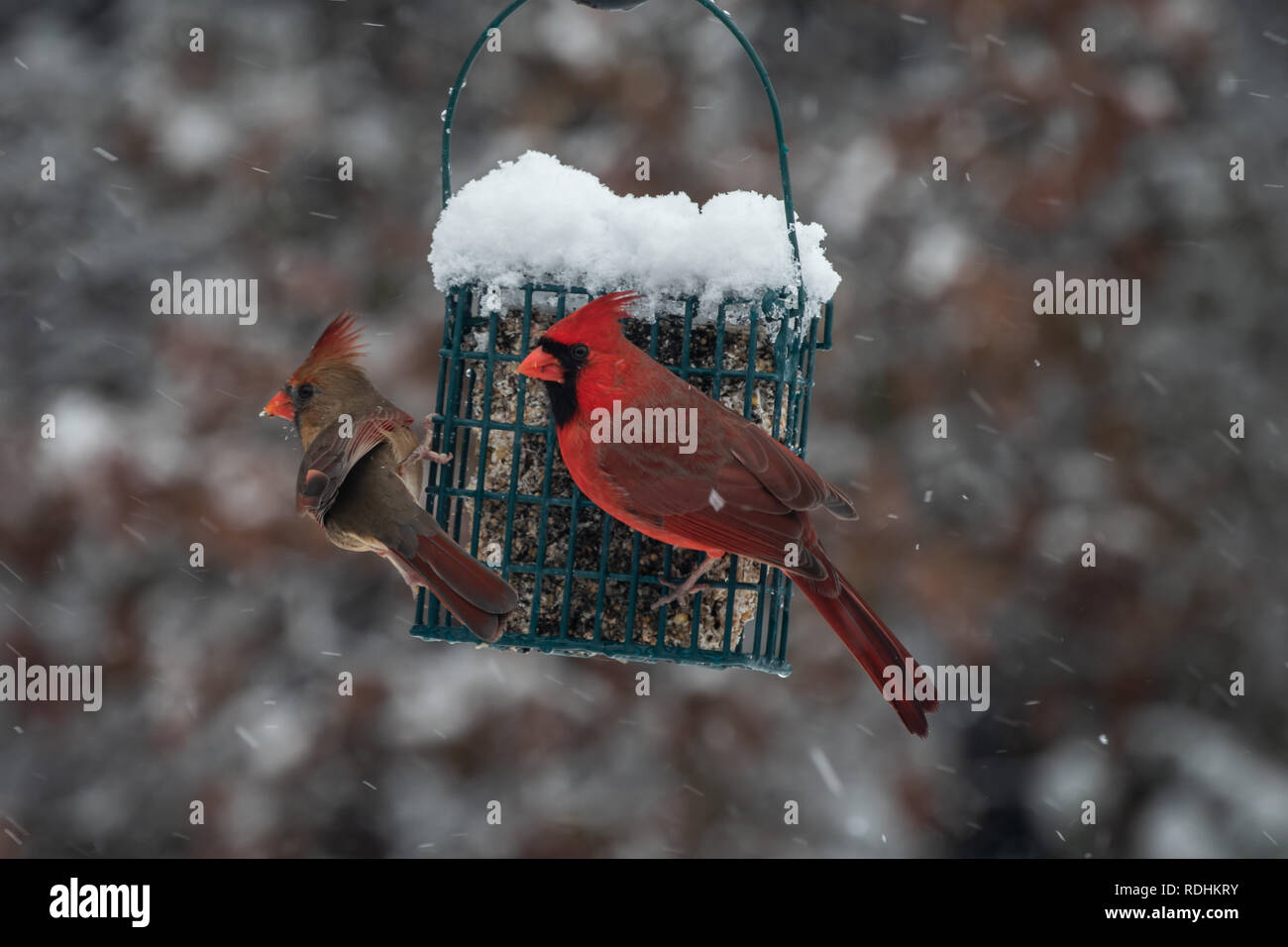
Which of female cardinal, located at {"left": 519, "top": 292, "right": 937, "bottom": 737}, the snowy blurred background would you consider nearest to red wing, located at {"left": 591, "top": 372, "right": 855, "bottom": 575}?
female cardinal, located at {"left": 519, "top": 292, "right": 937, "bottom": 737}

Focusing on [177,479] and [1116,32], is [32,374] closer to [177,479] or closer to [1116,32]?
[177,479]

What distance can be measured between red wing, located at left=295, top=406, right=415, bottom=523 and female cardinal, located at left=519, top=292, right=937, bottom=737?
52 cm

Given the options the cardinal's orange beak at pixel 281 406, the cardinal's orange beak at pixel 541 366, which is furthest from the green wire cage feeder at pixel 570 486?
the cardinal's orange beak at pixel 281 406

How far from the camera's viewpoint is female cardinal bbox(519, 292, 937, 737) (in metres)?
4.06

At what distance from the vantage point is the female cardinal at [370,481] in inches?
161

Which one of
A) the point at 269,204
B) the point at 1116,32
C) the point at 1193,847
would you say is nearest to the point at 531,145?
the point at 269,204

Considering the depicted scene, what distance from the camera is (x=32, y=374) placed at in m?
6.75

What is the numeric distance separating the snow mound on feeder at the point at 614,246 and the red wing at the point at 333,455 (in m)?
0.44

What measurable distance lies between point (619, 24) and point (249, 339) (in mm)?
2213

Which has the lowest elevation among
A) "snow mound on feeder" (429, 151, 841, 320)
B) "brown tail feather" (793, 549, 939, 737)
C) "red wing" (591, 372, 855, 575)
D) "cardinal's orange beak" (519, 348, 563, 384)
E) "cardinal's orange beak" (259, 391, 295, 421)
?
"brown tail feather" (793, 549, 939, 737)

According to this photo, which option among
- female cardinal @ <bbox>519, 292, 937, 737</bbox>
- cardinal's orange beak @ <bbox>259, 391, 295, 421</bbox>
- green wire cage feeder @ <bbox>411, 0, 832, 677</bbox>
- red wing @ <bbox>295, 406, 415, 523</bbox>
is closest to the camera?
female cardinal @ <bbox>519, 292, 937, 737</bbox>

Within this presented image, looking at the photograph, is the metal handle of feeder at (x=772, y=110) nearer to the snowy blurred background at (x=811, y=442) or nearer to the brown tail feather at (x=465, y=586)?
the brown tail feather at (x=465, y=586)

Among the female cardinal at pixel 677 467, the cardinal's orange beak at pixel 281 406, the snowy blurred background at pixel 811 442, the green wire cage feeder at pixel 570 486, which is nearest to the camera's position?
the female cardinal at pixel 677 467

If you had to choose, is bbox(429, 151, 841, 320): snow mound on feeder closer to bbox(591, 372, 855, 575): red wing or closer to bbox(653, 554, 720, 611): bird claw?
bbox(591, 372, 855, 575): red wing
